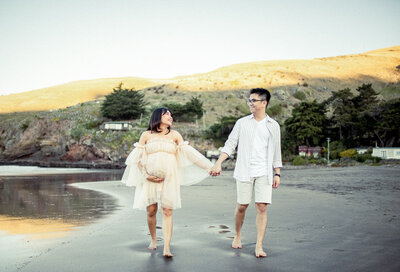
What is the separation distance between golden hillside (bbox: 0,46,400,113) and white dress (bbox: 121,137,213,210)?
8444 centimetres

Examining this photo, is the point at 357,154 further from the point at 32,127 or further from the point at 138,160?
the point at 32,127

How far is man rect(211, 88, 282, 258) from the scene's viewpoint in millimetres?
5051

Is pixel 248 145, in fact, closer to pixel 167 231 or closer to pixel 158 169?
pixel 158 169

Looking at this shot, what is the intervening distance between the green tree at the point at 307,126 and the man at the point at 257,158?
145 ft

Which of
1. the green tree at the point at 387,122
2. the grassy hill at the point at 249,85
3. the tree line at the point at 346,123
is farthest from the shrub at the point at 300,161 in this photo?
the grassy hill at the point at 249,85

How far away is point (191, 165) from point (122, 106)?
210 feet

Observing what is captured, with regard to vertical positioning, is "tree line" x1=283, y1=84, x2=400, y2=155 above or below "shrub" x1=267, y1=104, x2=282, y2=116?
below

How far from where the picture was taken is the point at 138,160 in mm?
5277

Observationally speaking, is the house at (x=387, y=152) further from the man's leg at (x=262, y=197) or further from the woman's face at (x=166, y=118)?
the woman's face at (x=166, y=118)

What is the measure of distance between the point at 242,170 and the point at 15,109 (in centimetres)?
12195

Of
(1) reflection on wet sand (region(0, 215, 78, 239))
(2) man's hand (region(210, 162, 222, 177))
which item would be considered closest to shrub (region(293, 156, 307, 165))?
(1) reflection on wet sand (region(0, 215, 78, 239))

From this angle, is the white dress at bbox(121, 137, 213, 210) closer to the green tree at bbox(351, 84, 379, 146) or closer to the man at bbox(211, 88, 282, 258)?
the man at bbox(211, 88, 282, 258)

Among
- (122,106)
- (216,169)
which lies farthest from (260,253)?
(122,106)

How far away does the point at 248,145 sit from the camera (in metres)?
5.14
